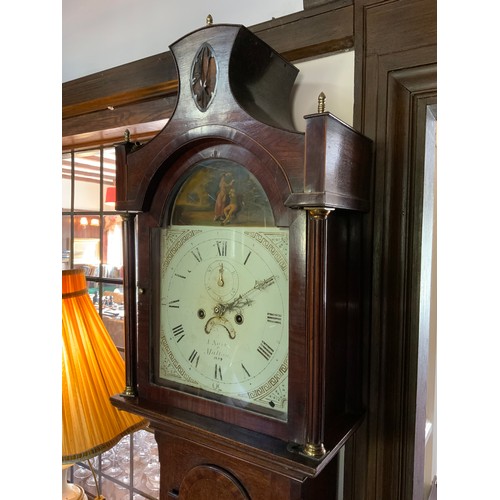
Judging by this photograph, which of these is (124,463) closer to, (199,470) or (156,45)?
(199,470)

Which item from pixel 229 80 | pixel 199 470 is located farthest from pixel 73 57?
pixel 199 470

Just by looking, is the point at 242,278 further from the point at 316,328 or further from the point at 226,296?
the point at 316,328

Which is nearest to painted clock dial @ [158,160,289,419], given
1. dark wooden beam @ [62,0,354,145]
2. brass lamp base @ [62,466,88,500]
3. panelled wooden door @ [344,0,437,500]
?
panelled wooden door @ [344,0,437,500]

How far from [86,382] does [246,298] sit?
1.62 feet

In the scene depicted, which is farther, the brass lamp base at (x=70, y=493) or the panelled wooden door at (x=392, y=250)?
the brass lamp base at (x=70, y=493)

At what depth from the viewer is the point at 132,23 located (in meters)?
1.04

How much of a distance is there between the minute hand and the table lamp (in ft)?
1.48

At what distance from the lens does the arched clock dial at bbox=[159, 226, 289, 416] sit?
0.63 m

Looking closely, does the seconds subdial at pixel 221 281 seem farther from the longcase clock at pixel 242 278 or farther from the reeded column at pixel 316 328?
the reeded column at pixel 316 328

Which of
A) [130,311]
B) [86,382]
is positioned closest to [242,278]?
[130,311]

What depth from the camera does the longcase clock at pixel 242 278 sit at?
1.90ft

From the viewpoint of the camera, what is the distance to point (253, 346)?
2.15ft

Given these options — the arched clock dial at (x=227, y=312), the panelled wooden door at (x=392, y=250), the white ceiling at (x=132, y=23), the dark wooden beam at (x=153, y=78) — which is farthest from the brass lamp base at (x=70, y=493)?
the white ceiling at (x=132, y=23)

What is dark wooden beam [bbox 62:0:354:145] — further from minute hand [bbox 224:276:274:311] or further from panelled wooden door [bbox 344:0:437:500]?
minute hand [bbox 224:276:274:311]
